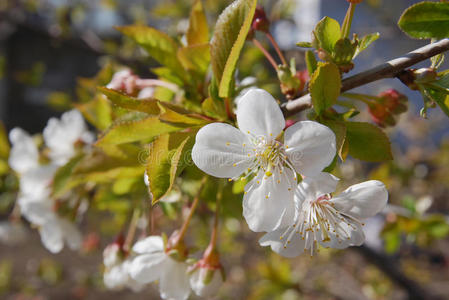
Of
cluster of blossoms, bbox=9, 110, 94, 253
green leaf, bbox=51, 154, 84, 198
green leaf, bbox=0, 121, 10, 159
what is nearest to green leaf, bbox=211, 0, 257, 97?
green leaf, bbox=51, 154, 84, 198

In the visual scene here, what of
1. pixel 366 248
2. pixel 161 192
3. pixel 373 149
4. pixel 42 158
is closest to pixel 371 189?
pixel 373 149

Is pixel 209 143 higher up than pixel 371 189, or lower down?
higher up

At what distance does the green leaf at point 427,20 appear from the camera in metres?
0.49

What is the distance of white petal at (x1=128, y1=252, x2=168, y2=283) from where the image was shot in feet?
2.15

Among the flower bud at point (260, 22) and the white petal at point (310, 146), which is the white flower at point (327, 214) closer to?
the white petal at point (310, 146)

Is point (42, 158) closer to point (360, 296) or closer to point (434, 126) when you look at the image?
point (360, 296)

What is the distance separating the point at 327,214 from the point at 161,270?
355mm

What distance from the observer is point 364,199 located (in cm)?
49

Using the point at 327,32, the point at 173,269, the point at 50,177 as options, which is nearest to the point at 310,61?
the point at 327,32

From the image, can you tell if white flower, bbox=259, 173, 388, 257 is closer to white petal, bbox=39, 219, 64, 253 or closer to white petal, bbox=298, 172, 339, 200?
white petal, bbox=298, 172, 339, 200

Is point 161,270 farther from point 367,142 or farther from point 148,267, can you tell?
point 367,142

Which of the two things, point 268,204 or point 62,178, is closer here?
point 268,204

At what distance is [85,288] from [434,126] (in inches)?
153

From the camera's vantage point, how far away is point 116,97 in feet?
1.70
